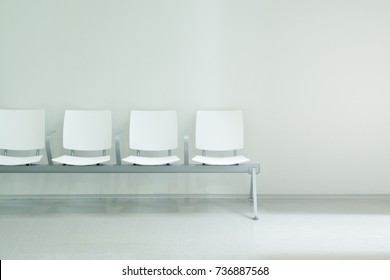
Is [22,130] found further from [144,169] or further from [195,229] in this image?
[195,229]

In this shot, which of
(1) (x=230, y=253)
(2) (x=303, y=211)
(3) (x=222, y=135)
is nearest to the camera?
(1) (x=230, y=253)

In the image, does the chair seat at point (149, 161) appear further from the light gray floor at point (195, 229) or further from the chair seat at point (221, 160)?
the light gray floor at point (195, 229)

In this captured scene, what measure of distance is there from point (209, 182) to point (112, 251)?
1.42m

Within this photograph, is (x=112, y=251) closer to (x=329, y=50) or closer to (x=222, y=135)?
(x=222, y=135)

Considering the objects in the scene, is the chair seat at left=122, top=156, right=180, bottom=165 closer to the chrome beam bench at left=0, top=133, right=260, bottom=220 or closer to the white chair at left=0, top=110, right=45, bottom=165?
the chrome beam bench at left=0, top=133, right=260, bottom=220

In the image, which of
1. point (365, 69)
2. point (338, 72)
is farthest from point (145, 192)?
point (365, 69)

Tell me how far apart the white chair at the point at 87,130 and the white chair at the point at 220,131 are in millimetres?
850

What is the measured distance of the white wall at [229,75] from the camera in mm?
3463

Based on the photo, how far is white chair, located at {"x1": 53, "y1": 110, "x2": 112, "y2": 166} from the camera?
3457 mm

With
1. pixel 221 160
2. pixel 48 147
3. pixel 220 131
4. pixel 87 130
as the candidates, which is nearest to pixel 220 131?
pixel 220 131

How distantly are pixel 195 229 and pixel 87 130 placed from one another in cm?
141

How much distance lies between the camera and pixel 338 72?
3.53m

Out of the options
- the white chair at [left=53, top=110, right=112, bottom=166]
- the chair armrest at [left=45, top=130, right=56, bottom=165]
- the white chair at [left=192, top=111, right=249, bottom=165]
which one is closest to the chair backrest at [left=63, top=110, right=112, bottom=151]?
the white chair at [left=53, top=110, right=112, bottom=166]

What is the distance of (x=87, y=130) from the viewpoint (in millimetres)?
3465
